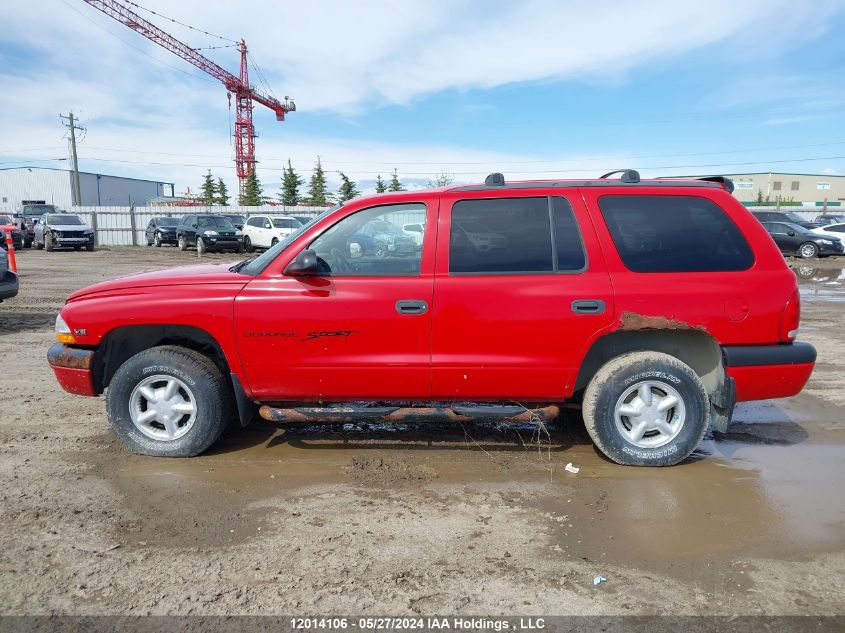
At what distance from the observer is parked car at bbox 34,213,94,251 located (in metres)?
26.0

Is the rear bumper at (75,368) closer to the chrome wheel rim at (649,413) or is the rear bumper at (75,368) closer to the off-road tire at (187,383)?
the off-road tire at (187,383)

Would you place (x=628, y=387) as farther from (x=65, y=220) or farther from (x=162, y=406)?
(x=65, y=220)

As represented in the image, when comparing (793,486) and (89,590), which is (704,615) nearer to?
(793,486)

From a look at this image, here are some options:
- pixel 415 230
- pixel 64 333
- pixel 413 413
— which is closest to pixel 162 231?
pixel 64 333

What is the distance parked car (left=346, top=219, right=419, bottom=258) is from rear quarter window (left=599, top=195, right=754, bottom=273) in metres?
1.29

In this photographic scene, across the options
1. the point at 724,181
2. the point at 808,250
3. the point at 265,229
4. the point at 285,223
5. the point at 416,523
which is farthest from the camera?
the point at 285,223

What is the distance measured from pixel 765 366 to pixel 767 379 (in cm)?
9

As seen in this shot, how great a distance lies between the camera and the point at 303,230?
3850 millimetres

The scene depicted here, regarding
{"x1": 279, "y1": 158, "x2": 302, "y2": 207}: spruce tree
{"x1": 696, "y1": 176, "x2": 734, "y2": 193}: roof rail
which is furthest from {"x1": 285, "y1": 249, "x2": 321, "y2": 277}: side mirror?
{"x1": 279, "y1": 158, "x2": 302, "y2": 207}: spruce tree

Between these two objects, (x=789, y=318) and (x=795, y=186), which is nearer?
(x=789, y=318)

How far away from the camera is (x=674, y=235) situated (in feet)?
12.3

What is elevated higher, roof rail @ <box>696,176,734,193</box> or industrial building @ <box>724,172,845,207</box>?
industrial building @ <box>724,172,845,207</box>

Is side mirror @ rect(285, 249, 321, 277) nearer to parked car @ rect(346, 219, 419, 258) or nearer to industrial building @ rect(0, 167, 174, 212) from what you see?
parked car @ rect(346, 219, 419, 258)

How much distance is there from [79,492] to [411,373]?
2.09 m
